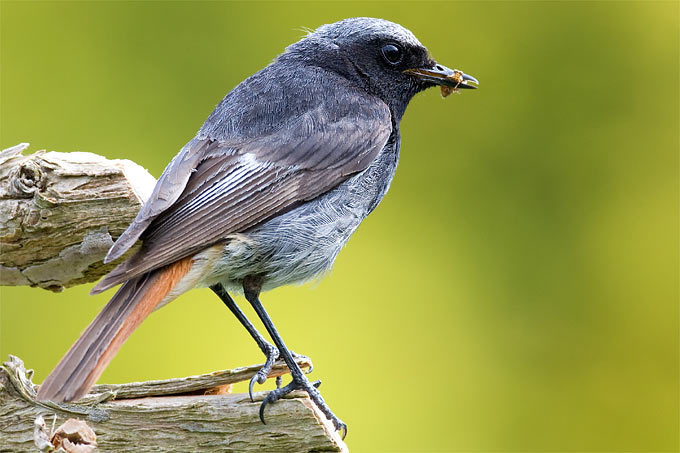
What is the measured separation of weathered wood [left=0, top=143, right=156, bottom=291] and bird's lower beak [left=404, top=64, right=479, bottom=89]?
4.68 ft

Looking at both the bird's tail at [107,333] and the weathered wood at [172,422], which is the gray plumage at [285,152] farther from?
the weathered wood at [172,422]

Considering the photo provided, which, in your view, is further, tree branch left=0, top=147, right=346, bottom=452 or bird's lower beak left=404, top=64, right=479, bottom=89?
bird's lower beak left=404, top=64, right=479, bottom=89

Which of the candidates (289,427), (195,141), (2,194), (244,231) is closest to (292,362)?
(289,427)

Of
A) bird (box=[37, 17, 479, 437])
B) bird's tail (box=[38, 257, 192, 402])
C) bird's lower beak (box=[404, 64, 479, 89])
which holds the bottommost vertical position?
bird's tail (box=[38, 257, 192, 402])

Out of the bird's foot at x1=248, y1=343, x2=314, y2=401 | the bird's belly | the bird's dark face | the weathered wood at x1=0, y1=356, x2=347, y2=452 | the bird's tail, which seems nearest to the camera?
the bird's tail

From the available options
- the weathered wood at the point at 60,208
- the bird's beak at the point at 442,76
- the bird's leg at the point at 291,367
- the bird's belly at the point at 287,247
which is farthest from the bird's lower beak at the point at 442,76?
the weathered wood at the point at 60,208

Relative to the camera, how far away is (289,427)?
319 cm

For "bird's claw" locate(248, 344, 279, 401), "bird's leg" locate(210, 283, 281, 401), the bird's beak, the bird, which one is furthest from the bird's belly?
the bird's beak

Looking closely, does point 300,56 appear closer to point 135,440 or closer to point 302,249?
point 302,249

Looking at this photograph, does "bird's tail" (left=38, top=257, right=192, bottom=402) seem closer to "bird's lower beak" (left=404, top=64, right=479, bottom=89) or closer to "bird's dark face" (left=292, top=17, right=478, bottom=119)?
"bird's dark face" (left=292, top=17, right=478, bottom=119)

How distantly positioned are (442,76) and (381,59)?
12.4 inches

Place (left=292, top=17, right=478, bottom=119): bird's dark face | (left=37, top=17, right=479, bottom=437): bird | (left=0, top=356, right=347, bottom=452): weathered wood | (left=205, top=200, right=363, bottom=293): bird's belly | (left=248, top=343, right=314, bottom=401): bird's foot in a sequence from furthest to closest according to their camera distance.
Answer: (left=292, top=17, right=478, bottom=119): bird's dark face, (left=248, top=343, right=314, bottom=401): bird's foot, (left=205, top=200, right=363, bottom=293): bird's belly, (left=0, top=356, right=347, bottom=452): weathered wood, (left=37, top=17, right=479, bottom=437): bird

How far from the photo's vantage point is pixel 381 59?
400 centimetres

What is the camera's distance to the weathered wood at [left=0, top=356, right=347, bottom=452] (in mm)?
3156
